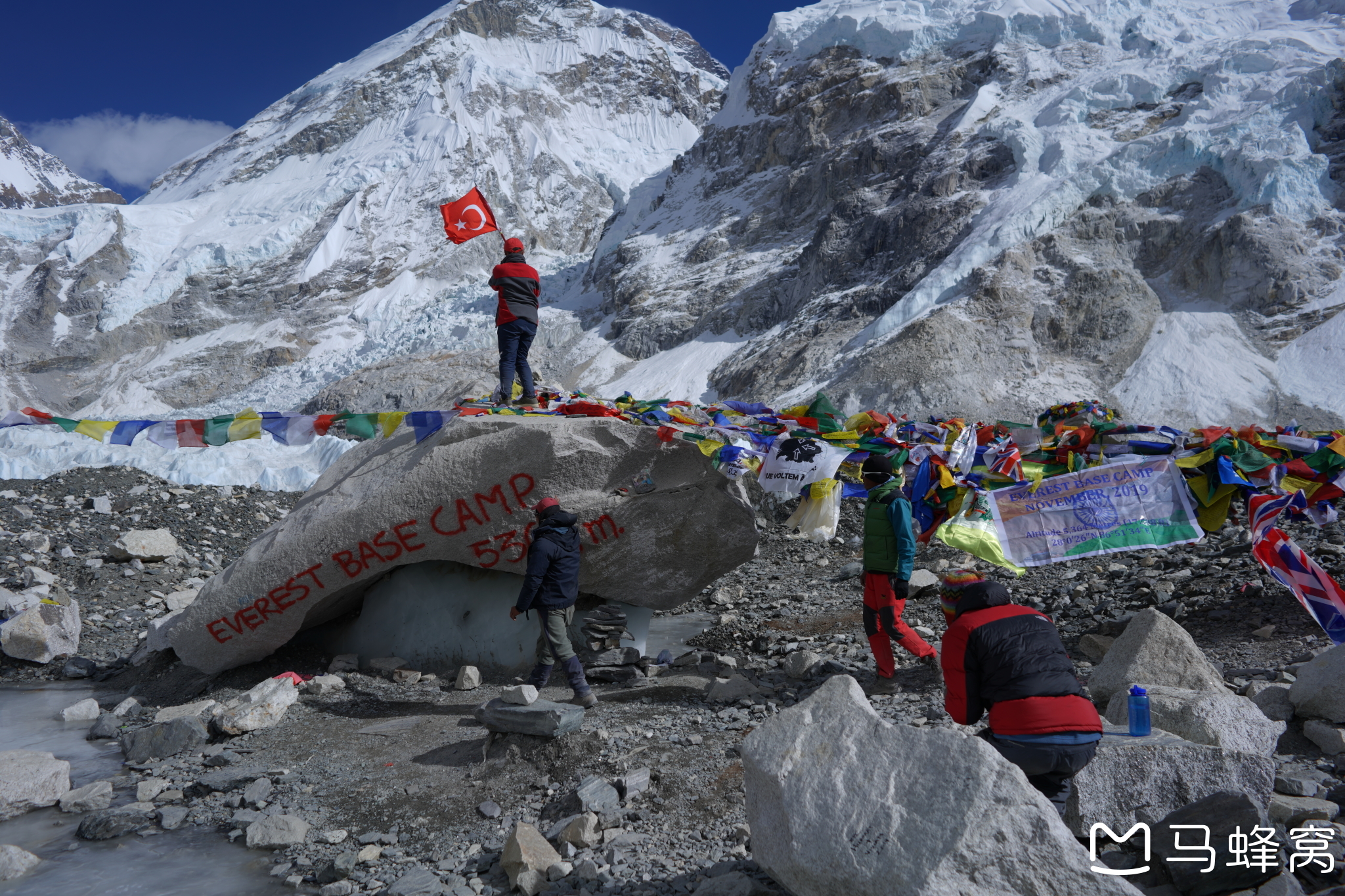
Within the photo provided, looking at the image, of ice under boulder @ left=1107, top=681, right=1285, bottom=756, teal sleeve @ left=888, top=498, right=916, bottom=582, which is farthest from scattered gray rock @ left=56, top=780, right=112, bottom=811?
ice under boulder @ left=1107, top=681, right=1285, bottom=756

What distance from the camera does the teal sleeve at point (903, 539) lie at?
542 centimetres

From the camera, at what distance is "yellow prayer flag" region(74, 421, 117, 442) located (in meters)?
8.42

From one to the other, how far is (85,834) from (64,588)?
264 inches

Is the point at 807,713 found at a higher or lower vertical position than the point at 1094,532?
higher

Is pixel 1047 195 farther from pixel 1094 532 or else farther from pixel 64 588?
pixel 64 588

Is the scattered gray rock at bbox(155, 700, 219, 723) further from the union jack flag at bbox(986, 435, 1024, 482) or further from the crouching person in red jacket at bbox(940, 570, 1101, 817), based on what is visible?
the union jack flag at bbox(986, 435, 1024, 482)

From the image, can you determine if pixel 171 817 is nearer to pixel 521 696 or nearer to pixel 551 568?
pixel 521 696

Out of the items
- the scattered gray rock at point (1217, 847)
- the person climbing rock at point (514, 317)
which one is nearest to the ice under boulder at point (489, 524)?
the person climbing rock at point (514, 317)

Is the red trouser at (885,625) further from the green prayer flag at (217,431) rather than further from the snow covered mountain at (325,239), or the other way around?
the snow covered mountain at (325,239)

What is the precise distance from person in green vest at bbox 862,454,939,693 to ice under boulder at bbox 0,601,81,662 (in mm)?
8124

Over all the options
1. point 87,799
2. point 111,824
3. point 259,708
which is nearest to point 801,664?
point 259,708

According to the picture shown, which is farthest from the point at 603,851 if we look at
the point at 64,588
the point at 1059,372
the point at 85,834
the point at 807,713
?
the point at 1059,372

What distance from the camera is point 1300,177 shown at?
32781mm

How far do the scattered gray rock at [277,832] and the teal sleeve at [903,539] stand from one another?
399cm
